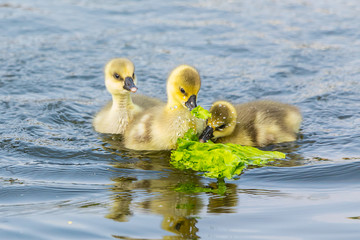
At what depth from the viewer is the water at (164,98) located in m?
3.75

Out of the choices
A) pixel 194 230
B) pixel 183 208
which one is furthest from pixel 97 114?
pixel 194 230

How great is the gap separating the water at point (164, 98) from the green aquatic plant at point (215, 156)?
0.11 metres

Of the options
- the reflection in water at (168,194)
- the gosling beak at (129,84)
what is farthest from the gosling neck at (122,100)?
the reflection in water at (168,194)

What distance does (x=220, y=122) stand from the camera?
5305 mm

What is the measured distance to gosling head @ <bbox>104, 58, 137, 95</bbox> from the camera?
581 centimetres

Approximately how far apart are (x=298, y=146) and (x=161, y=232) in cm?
246

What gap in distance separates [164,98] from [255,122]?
192 cm

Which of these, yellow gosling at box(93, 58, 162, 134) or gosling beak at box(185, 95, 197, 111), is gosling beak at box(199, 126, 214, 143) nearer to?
gosling beak at box(185, 95, 197, 111)

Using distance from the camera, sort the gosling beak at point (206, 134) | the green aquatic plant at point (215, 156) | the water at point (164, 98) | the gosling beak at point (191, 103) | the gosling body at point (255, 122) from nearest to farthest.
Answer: the water at point (164, 98)
the green aquatic plant at point (215, 156)
the gosling beak at point (191, 103)
the gosling beak at point (206, 134)
the gosling body at point (255, 122)

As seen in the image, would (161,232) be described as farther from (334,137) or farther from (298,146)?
(334,137)

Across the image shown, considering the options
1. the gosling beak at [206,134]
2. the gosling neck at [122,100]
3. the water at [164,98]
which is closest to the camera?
the water at [164,98]

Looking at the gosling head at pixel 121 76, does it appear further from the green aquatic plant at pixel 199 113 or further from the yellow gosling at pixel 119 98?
the green aquatic plant at pixel 199 113

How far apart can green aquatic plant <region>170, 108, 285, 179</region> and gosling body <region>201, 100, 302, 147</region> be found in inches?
7.4

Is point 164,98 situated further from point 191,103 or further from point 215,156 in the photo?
point 215,156
